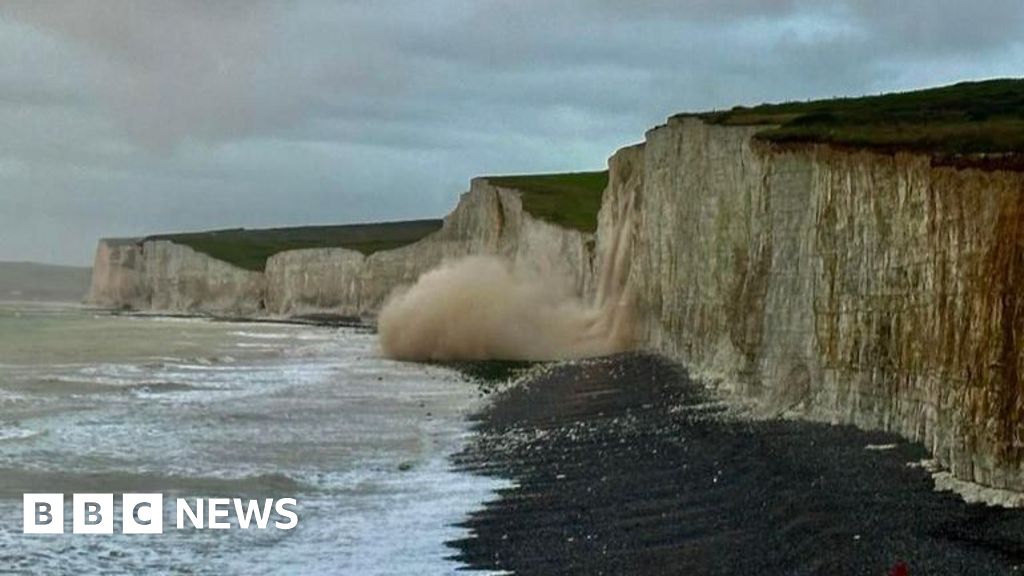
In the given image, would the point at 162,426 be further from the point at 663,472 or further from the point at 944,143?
the point at 944,143

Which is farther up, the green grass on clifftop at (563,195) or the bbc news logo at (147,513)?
the green grass on clifftop at (563,195)

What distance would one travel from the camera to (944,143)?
16.9m

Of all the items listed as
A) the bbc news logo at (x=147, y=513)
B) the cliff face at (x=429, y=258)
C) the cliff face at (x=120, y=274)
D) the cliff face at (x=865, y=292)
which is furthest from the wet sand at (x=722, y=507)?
the cliff face at (x=120, y=274)

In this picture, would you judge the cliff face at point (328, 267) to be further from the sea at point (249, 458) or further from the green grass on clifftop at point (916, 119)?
the green grass on clifftop at point (916, 119)

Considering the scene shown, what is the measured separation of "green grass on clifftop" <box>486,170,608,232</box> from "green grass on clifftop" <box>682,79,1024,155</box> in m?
28.5

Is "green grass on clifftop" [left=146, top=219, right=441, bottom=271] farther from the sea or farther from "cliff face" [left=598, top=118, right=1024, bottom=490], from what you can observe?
"cliff face" [left=598, top=118, right=1024, bottom=490]

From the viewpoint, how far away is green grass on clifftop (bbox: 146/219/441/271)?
407 ft

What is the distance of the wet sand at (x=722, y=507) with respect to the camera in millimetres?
11297

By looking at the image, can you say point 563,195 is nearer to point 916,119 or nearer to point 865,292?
point 916,119

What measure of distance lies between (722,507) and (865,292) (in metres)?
4.76

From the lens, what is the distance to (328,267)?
10931 cm

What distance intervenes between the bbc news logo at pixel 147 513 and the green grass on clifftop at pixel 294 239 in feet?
296

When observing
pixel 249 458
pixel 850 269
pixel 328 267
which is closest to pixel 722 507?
pixel 850 269

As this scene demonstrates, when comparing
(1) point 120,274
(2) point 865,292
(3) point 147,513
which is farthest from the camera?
(1) point 120,274
